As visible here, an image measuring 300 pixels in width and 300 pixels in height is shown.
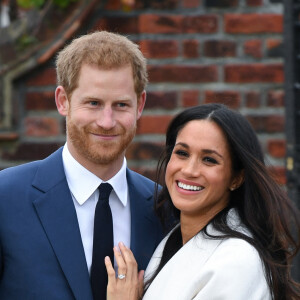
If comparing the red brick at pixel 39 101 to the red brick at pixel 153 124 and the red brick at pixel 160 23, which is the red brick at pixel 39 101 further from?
the red brick at pixel 160 23

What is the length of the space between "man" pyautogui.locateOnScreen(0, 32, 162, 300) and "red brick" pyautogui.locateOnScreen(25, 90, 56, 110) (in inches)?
35.0

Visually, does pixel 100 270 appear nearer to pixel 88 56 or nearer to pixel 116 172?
pixel 116 172

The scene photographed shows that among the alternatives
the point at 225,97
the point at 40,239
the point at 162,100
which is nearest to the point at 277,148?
the point at 225,97

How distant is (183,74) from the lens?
5.00 metres

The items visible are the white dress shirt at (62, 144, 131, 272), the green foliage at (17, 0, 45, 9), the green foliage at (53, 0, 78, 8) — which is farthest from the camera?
the green foliage at (17, 0, 45, 9)

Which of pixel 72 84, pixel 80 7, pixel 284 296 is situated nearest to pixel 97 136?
pixel 72 84

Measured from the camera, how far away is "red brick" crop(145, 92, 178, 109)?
197 inches

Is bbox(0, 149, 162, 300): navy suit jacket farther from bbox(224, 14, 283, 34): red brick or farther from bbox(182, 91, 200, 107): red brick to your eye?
bbox(224, 14, 283, 34): red brick

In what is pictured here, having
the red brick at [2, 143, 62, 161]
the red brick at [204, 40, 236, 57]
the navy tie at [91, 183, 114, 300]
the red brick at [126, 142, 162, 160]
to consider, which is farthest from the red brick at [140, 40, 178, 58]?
the navy tie at [91, 183, 114, 300]

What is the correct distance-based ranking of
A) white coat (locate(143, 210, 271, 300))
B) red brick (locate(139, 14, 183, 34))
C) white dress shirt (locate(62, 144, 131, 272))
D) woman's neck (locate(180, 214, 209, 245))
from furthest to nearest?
red brick (locate(139, 14, 183, 34))
woman's neck (locate(180, 214, 209, 245))
white dress shirt (locate(62, 144, 131, 272))
white coat (locate(143, 210, 271, 300))

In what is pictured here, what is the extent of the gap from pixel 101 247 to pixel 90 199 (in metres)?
0.20

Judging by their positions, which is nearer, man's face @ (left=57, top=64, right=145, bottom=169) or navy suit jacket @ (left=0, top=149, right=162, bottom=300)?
navy suit jacket @ (left=0, top=149, right=162, bottom=300)

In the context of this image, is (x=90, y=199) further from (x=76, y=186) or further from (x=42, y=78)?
(x=42, y=78)

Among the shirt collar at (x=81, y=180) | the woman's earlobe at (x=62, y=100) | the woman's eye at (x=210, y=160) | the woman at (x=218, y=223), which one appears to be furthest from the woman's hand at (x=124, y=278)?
the woman's earlobe at (x=62, y=100)
